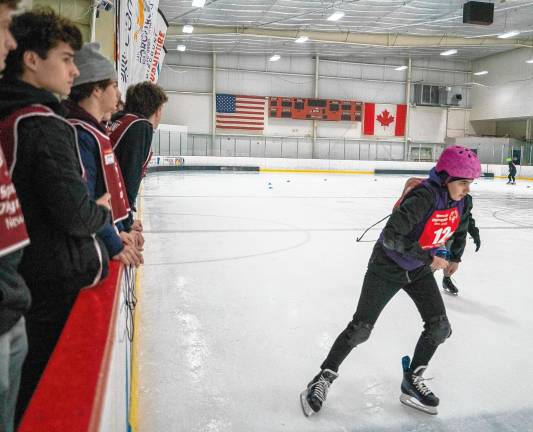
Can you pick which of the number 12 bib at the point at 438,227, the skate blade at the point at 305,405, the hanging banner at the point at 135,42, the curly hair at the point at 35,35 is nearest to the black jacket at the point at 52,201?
the curly hair at the point at 35,35

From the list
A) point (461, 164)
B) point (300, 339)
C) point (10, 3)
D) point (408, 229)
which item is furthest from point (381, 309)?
point (10, 3)

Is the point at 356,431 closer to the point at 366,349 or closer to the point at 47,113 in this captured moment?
the point at 366,349

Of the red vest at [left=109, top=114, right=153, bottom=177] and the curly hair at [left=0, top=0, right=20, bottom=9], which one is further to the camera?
the red vest at [left=109, top=114, right=153, bottom=177]

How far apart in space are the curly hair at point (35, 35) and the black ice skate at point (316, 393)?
6.08 feet

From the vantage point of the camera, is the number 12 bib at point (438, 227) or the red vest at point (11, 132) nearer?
the red vest at point (11, 132)

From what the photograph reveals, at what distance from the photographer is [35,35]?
4.98 ft

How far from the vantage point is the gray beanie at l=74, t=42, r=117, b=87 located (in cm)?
199

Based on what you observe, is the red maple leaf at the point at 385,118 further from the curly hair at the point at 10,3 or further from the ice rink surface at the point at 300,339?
the curly hair at the point at 10,3

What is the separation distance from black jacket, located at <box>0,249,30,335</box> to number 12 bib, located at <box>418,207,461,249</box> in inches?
72.5

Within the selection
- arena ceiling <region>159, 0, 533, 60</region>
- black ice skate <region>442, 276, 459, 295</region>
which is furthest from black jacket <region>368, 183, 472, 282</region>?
arena ceiling <region>159, 0, 533, 60</region>

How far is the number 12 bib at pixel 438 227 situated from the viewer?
93.7 inches

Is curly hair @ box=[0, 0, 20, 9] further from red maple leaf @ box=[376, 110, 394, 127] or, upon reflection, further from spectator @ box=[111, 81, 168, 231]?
red maple leaf @ box=[376, 110, 394, 127]

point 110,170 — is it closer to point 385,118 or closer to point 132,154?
point 132,154

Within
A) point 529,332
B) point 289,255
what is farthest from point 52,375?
point 289,255
